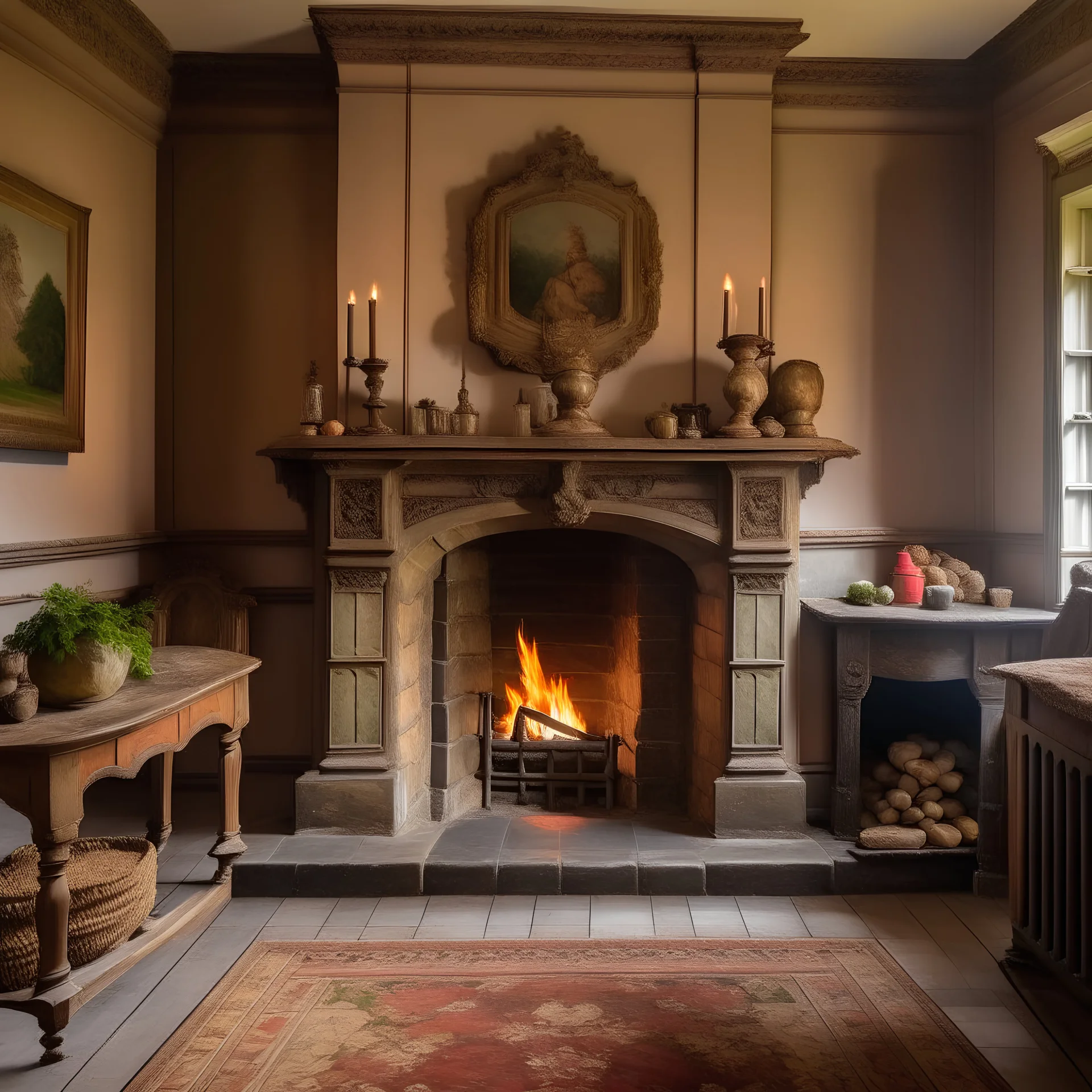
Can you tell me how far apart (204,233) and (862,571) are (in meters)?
3.31

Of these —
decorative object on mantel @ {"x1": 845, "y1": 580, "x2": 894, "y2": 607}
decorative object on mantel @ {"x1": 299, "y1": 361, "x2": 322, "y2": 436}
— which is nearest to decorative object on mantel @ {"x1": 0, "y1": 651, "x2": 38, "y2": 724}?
decorative object on mantel @ {"x1": 299, "y1": 361, "x2": 322, "y2": 436}

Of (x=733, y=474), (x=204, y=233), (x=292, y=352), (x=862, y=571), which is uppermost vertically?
(x=204, y=233)

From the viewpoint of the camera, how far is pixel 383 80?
385cm

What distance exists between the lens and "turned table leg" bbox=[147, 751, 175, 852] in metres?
3.44

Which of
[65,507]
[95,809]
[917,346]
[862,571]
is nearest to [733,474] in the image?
[862,571]

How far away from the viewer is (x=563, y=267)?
397cm

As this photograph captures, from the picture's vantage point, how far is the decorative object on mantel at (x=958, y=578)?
13.0 ft

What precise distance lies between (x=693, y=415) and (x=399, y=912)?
2.21m

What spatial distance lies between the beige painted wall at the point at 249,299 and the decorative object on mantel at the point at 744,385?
1.74 m

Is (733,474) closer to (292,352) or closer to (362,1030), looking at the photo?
(292,352)

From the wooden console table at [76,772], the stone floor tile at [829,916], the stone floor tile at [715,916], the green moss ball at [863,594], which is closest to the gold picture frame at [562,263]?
the green moss ball at [863,594]

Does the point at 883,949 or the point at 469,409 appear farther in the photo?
the point at 469,409

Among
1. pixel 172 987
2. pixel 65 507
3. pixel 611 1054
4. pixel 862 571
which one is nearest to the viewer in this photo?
pixel 611 1054

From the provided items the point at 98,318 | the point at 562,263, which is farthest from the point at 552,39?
the point at 98,318
